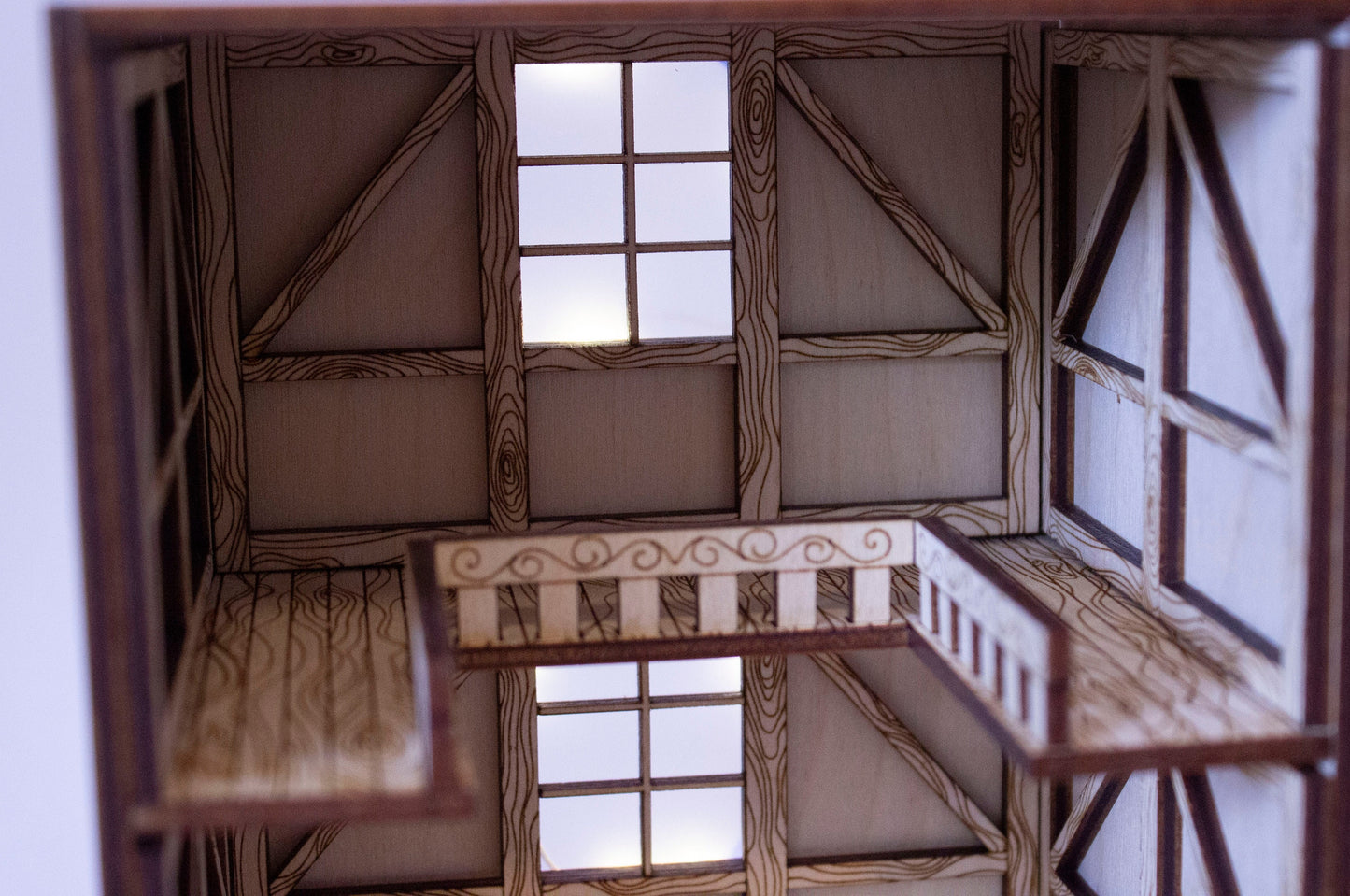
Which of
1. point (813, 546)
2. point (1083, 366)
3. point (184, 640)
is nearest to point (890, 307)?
point (1083, 366)

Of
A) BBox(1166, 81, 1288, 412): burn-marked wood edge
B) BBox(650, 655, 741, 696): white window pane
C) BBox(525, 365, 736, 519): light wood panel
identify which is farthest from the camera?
BBox(650, 655, 741, 696): white window pane

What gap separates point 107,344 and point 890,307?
353 centimetres

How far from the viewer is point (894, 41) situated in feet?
20.9

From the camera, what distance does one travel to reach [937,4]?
4355mm

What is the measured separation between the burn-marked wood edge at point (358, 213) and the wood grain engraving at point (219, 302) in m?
0.13

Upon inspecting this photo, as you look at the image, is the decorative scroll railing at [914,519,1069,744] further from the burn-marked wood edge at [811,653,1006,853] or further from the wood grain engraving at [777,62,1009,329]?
the wood grain engraving at [777,62,1009,329]

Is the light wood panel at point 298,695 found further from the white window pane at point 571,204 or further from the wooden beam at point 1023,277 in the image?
the wooden beam at point 1023,277

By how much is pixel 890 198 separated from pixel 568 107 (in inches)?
54.1

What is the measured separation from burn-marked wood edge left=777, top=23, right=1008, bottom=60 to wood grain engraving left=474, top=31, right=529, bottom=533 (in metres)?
1.15

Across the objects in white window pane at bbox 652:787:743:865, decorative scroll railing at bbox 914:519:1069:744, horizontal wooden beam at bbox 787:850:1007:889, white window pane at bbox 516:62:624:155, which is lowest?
horizontal wooden beam at bbox 787:850:1007:889

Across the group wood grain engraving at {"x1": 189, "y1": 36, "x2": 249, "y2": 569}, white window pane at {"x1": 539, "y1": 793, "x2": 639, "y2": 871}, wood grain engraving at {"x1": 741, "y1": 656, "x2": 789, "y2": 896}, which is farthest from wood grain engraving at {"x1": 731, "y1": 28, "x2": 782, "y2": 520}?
wood grain engraving at {"x1": 189, "y1": 36, "x2": 249, "y2": 569}

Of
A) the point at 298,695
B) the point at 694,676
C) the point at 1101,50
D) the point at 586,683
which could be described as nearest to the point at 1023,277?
the point at 1101,50

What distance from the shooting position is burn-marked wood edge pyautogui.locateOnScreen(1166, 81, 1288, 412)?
4.73 meters

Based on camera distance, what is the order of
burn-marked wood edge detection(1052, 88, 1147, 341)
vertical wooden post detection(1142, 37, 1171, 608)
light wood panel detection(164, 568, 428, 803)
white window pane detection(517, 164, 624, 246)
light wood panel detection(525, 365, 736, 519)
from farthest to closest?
1. light wood panel detection(525, 365, 736, 519)
2. white window pane detection(517, 164, 624, 246)
3. burn-marked wood edge detection(1052, 88, 1147, 341)
4. vertical wooden post detection(1142, 37, 1171, 608)
5. light wood panel detection(164, 568, 428, 803)
